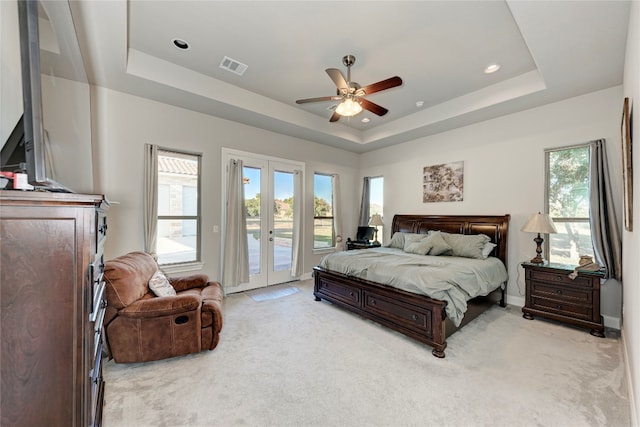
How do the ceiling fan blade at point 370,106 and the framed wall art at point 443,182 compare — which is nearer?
the ceiling fan blade at point 370,106

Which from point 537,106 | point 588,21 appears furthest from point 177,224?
point 537,106

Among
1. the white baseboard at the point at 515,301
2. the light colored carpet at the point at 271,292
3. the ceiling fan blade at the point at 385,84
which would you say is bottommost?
the light colored carpet at the point at 271,292

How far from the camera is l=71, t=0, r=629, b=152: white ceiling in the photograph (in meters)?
2.37

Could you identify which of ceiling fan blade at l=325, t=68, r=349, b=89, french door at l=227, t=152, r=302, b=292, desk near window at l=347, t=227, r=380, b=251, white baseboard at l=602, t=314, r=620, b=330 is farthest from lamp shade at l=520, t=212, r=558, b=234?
french door at l=227, t=152, r=302, b=292

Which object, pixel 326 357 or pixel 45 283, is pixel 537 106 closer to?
pixel 326 357

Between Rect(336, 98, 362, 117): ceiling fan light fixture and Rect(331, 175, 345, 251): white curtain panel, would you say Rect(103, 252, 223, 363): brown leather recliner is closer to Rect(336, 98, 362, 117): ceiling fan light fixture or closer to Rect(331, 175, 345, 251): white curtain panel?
Rect(336, 98, 362, 117): ceiling fan light fixture

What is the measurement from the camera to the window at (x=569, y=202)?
3.52 m

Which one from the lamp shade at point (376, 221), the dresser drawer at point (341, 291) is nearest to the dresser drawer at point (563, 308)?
the dresser drawer at point (341, 291)

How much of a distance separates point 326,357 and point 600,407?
205 cm

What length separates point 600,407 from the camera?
188cm

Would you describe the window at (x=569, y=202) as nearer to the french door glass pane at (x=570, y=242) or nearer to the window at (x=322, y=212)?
the french door glass pane at (x=570, y=242)

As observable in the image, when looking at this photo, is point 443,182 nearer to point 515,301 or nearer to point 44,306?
point 515,301

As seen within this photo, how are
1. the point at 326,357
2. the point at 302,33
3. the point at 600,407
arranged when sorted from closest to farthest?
the point at 600,407
the point at 326,357
the point at 302,33

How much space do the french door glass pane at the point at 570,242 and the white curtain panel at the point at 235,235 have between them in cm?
468
